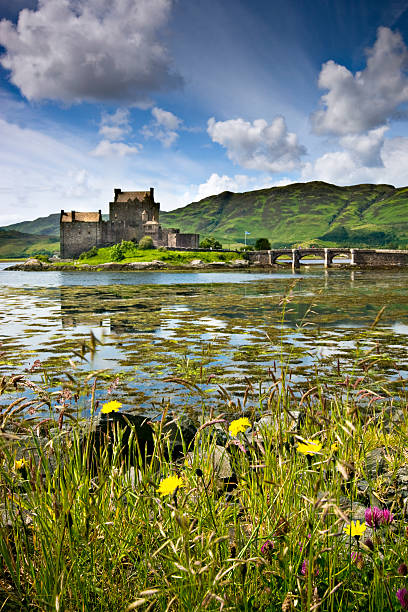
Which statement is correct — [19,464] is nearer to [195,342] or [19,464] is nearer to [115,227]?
[195,342]

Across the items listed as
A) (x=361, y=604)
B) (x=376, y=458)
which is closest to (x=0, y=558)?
(x=361, y=604)

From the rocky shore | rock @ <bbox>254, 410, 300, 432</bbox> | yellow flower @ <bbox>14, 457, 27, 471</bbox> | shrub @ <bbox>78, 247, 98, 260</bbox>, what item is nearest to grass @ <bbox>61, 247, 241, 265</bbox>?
shrub @ <bbox>78, 247, 98, 260</bbox>

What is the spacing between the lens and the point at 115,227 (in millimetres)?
147125

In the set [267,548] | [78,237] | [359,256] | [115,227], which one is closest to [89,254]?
[78,237]

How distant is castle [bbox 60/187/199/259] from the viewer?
14662 centimetres

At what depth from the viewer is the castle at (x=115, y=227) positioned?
481 feet

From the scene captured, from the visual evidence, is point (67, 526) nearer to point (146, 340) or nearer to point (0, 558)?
point (0, 558)

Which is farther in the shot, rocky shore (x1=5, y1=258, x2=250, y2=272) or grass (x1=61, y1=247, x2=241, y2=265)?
grass (x1=61, y1=247, x2=241, y2=265)

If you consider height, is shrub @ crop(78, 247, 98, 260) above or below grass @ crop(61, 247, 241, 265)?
above

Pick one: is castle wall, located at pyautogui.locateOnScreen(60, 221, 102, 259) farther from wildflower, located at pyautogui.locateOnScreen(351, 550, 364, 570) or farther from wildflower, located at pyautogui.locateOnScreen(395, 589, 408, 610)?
wildflower, located at pyautogui.locateOnScreen(395, 589, 408, 610)

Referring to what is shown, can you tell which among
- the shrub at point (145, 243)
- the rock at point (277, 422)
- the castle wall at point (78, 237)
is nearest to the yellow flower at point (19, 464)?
the rock at point (277, 422)

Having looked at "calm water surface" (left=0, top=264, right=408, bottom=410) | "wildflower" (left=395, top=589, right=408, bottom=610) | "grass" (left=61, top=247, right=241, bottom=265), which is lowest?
"calm water surface" (left=0, top=264, right=408, bottom=410)

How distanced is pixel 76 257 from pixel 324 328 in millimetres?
138958

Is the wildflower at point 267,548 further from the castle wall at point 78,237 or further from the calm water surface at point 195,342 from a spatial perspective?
the castle wall at point 78,237
